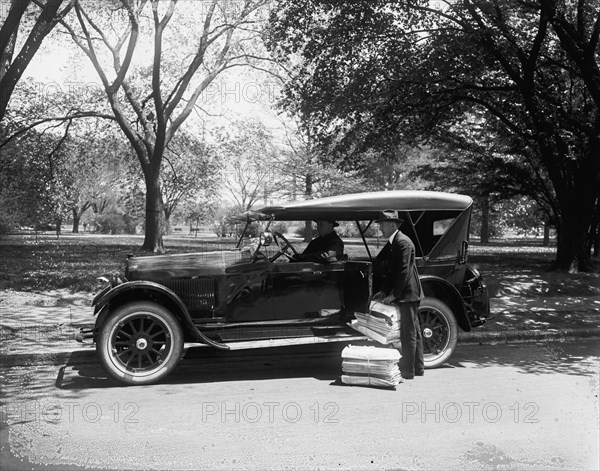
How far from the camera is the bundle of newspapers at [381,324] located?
6672 millimetres

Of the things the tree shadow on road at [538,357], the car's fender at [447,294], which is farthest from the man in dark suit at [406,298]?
the tree shadow on road at [538,357]

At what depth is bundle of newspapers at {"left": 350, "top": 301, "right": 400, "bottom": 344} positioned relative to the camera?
6.67m

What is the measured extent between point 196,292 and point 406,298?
2.31 metres

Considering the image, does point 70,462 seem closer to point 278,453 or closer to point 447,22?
point 278,453

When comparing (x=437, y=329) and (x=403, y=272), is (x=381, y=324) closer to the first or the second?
(x=403, y=272)

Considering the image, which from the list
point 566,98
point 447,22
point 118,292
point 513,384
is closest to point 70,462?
point 118,292

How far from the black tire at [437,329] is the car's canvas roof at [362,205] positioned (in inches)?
46.1

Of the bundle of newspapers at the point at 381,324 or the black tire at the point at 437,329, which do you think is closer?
the bundle of newspapers at the point at 381,324

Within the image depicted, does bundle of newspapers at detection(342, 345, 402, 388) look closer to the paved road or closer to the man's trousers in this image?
the paved road

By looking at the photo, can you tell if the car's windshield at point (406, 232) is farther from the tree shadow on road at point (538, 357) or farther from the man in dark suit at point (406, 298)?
the tree shadow on road at point (538, 357)

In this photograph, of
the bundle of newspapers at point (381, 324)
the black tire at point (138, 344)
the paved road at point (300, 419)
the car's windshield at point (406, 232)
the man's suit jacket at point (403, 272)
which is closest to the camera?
the paved road at point (300, 419)

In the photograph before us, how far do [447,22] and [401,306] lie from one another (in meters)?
11.4

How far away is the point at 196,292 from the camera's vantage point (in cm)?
677

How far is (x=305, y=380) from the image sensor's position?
657 centimetres
